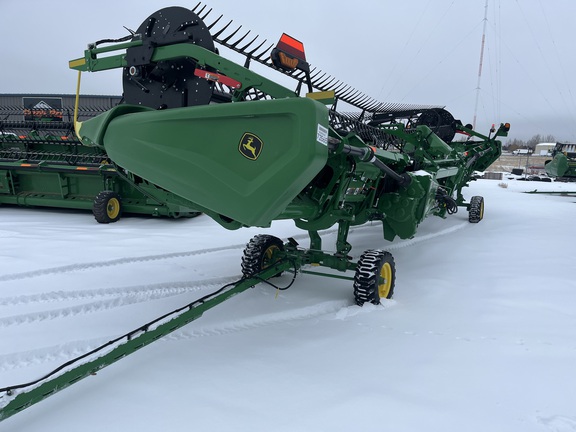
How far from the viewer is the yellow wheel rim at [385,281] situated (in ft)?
11.4

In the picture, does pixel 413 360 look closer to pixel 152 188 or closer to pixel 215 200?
pixel 215 200

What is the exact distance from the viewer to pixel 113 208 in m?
6.96

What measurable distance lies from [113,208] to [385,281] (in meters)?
5.22

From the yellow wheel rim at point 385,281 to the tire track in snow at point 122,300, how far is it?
1477 millimetres

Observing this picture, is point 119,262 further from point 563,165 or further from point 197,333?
point 563,165

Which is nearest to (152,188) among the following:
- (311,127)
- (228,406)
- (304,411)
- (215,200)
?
(215,200)

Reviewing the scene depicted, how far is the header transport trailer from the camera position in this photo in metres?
2.12

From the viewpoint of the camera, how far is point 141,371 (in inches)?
89.1

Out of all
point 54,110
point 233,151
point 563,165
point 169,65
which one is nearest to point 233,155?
point 233,151

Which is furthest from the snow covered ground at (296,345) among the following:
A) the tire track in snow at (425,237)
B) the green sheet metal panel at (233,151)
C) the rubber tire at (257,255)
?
the green sheet metal panel at (233,151)

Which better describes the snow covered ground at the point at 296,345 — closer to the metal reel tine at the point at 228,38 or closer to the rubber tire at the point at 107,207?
the rubber tire at the point at 107,207

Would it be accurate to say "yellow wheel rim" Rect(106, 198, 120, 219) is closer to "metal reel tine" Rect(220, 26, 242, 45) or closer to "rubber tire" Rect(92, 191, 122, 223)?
"rubber tire" Rect(92, 191, 122, 223)

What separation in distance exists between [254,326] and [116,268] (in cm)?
207

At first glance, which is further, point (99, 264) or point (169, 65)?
point (99, 264)
